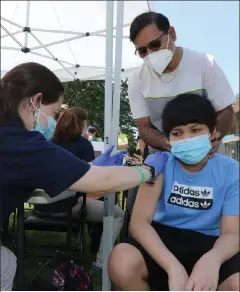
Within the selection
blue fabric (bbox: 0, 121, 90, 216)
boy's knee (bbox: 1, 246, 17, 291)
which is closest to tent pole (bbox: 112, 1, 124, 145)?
blue fabric (bbox: 0, 121, 90, 216)

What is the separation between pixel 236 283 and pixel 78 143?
1.04 m

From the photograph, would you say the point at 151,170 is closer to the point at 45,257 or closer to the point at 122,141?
the point at 122,141

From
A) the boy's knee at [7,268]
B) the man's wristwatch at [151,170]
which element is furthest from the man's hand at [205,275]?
the boy's knee at [7,268]

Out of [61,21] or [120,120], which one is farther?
[61,21]

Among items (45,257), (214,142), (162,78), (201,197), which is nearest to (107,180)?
(201,197)

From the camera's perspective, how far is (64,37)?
351 centimetres

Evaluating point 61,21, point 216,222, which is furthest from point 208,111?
point 61,21

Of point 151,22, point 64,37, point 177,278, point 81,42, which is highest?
point 64,37

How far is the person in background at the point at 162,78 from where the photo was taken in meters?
Result: 1.79

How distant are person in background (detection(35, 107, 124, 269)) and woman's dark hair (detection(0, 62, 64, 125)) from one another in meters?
0.42

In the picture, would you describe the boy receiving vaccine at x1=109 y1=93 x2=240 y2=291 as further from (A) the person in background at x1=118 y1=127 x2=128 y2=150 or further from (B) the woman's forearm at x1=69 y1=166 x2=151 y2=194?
(A) the person in background at x1=118 y1=127 x2=128 y2=150

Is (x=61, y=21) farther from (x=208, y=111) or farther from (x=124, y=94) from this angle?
(x=208, y=111)

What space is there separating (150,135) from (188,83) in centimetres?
33

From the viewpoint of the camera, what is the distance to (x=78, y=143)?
1.93 meters
